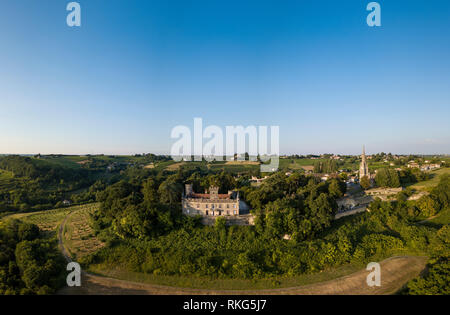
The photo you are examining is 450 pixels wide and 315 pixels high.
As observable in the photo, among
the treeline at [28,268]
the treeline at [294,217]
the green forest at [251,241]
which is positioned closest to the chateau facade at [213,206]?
the green forest at [251,241]

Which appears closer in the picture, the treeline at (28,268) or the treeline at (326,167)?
the treeline at (28,268)

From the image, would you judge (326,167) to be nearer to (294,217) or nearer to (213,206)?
(294,217)

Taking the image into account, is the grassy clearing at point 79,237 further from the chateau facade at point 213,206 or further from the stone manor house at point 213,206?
the chateau facade at point 213,206

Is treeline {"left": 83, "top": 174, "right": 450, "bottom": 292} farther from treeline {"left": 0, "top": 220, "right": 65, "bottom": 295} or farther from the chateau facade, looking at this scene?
treeline {"left": 0, "top": 220, "right": 65, "bottom": 295}

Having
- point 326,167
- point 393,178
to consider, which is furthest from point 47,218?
point 326,167
